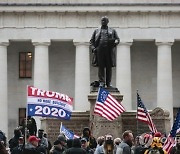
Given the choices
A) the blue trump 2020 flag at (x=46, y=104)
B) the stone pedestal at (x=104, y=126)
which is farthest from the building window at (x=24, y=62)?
the blue trump 2020 flag at (x=46, y=104)

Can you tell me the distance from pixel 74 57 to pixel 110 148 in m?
48.9

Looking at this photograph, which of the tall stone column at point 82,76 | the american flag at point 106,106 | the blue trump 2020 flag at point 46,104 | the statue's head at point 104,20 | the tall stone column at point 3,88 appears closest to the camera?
the blue trump 2020 flag at point 46,104

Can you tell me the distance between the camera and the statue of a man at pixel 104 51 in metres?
32.6

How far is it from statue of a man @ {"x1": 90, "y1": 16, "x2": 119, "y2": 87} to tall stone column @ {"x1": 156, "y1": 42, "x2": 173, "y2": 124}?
113ft

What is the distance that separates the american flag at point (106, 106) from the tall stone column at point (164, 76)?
121 ft

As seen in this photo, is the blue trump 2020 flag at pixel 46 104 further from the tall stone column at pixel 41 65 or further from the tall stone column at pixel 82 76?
the tall stone column at pixel 41 65

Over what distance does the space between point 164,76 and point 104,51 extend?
116 feet

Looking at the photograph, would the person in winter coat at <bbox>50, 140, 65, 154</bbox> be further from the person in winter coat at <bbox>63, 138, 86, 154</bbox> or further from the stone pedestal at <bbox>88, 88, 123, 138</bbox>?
the stone pedestal at <bbox>88, 88, 123, 138</bbox>

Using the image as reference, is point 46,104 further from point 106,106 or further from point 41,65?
point 41,65

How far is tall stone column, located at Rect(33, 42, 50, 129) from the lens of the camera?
221 ft

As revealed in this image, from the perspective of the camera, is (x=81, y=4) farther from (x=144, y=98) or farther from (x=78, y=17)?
(x=144, y=98)

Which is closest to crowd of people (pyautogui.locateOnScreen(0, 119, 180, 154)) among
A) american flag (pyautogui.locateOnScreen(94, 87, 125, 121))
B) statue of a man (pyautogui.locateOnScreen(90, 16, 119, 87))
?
american flag (pyautogui.locateOnScreen(94, 87, 125, 121))

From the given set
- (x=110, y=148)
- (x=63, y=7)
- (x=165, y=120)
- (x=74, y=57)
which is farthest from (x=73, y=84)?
(x=110, y=148)

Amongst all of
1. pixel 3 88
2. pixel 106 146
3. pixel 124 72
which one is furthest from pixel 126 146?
pixel 3 88
